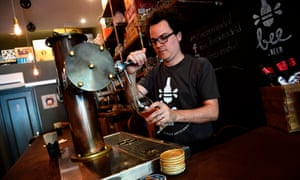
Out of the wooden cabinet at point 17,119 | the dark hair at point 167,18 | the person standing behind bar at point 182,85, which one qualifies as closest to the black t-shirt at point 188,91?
the person standing behind bar at point 182,85

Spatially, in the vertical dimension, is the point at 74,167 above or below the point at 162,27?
below

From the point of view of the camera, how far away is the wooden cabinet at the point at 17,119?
6062 millimetres

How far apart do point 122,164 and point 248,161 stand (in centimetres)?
47

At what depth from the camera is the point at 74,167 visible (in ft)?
3.30

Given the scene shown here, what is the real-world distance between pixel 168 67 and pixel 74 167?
0.96 m

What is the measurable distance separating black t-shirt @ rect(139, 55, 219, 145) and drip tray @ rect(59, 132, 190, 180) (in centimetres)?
41

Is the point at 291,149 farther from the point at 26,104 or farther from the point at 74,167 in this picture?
the point at 26,104

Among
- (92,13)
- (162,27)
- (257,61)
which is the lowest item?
(257,61)

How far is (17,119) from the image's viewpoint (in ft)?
20.3

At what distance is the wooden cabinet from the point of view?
239 inches

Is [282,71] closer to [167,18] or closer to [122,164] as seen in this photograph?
[167,18]

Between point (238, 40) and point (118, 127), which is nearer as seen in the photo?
point (238, 40)

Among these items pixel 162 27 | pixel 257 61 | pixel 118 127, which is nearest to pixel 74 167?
pixel 162 27

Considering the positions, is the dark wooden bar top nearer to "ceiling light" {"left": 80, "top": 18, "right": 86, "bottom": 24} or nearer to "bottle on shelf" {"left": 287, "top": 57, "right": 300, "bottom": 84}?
"bottle on shelf" {"left": 287, "top": 57, "right": 300, "bottom": 84}
